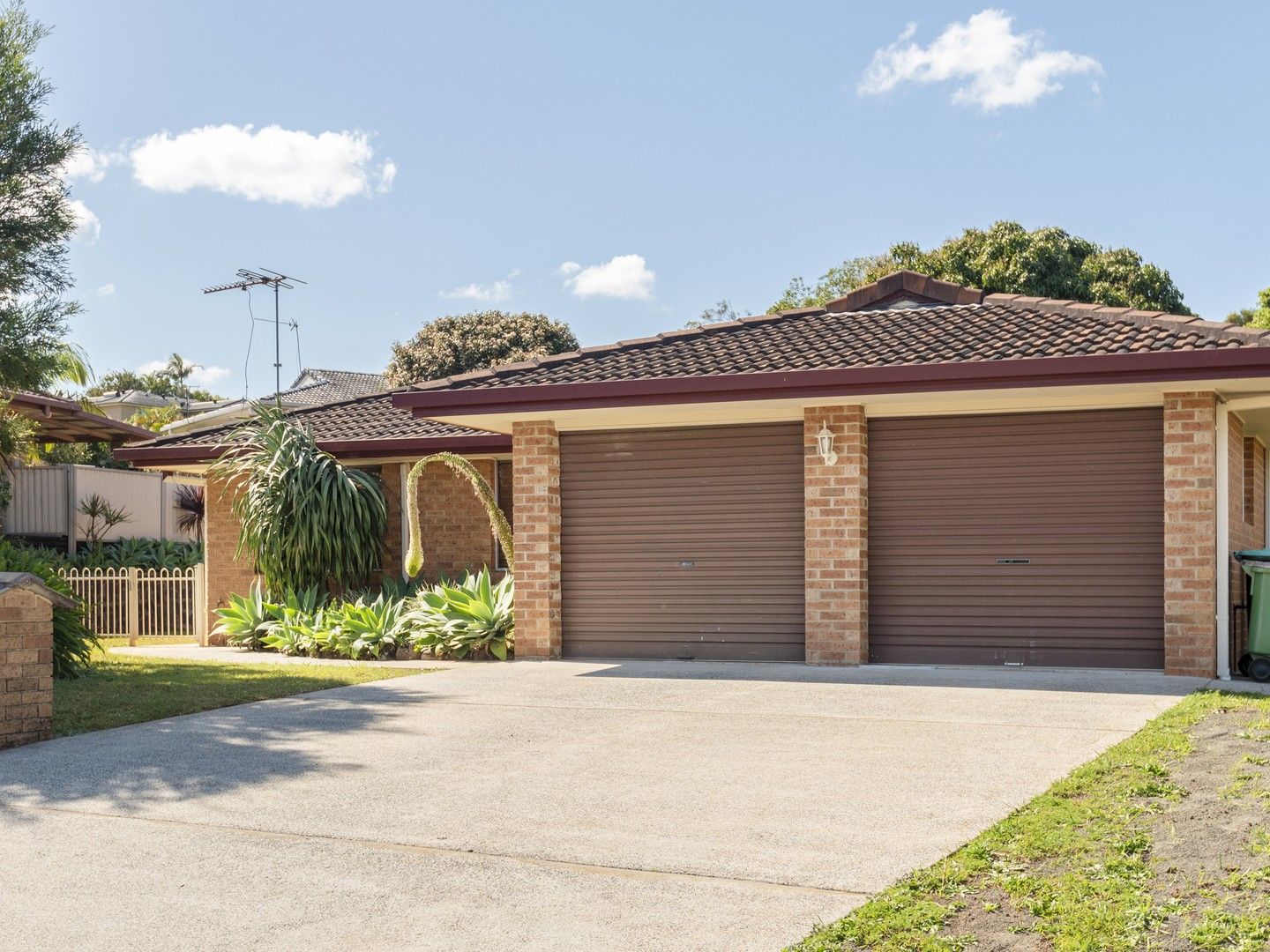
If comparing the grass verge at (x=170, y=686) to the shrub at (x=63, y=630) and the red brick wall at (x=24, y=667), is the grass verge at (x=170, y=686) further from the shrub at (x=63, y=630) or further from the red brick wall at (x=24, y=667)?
the red brick wall at (x=24, y=667)

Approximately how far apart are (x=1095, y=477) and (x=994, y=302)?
343 centimetres

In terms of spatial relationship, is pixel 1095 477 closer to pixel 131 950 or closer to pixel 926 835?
pixel 926 835

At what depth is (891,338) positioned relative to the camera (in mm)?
14312

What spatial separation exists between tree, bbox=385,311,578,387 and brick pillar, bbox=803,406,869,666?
89.8 feet

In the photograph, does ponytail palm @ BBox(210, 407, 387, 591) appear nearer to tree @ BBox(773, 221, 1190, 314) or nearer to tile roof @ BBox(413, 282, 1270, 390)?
tile roof @ BBox(413, 282, 1270, 390)

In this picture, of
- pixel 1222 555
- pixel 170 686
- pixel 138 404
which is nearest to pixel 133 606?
pixel 170 686

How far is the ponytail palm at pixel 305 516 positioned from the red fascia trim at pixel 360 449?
0.29m

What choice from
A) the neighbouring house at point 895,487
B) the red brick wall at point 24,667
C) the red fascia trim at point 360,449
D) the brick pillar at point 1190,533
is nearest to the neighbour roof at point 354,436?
the red fascia trim at point 360,449

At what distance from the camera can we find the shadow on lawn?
299 inches

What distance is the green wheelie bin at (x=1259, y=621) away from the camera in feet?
40.8

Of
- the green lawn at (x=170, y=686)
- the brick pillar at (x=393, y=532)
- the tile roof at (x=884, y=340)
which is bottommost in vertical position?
the green lawn at (x=170, y=686)

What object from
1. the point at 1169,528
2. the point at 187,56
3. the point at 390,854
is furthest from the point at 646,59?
the point at 390,854

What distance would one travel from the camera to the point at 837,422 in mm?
13852

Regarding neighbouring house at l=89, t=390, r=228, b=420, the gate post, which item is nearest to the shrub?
the gate post
